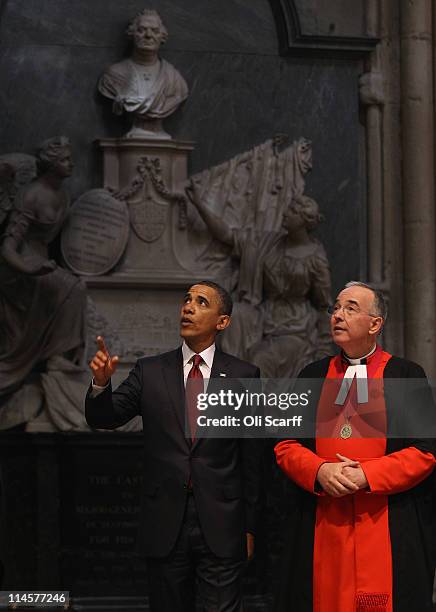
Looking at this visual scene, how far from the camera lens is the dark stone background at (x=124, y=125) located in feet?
26.0

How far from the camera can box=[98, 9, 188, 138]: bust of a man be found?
27.7 feet

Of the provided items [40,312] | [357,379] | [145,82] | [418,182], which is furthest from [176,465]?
[418,182]

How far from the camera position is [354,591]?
4.70 metres

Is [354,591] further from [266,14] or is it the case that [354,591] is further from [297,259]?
[266,14]

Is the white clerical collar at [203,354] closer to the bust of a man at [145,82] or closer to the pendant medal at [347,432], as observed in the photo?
the pendant medal at [347,432]

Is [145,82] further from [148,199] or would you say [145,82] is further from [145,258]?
[145,258]

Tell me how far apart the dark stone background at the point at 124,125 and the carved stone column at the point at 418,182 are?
1.08 ft

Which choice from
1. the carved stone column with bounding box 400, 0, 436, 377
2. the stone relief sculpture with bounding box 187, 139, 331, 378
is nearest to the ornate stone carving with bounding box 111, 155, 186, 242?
the stone relief sculpture with bounding box 187, 139, 331, 378

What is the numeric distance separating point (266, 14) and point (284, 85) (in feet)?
1.70

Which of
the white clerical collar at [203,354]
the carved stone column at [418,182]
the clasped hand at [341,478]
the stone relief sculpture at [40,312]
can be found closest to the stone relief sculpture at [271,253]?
the carved stone column at [418,182]

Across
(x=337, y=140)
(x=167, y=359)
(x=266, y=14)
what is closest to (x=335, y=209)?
(x=337, y=140)

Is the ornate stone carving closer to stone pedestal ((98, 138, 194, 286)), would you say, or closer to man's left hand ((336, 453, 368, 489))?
stone pedestal ((98, 138, 194, 286))

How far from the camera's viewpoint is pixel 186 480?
15.7 ft

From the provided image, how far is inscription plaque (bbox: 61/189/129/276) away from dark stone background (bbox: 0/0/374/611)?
0.27 m
